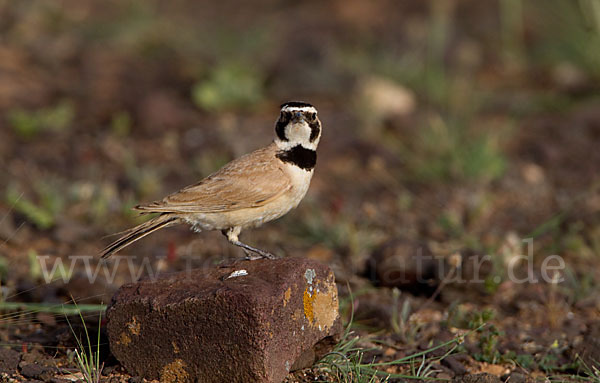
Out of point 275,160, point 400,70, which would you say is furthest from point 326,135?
point 275,160

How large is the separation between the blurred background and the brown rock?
3.57ft

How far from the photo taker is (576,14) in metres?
10.4

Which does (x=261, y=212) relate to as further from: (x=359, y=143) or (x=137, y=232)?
(x=359, y=143)

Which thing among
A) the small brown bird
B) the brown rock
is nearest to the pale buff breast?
the small brown bird

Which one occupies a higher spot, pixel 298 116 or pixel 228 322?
A: pixel 298 116

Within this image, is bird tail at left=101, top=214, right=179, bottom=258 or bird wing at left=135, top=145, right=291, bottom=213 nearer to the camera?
bird tail at left=101, top=214, right=179, bottom=258

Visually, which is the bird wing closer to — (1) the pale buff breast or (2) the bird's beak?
(1) the pale buff breast

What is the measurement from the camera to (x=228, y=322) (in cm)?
372

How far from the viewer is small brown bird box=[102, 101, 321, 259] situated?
4.75m

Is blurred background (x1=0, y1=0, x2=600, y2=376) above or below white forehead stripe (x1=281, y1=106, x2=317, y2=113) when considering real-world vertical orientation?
below

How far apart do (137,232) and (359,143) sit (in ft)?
15.2

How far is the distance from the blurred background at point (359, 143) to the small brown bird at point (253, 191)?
898 millimetres

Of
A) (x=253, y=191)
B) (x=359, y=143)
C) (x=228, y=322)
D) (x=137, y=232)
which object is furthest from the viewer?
(x=359, y=143)

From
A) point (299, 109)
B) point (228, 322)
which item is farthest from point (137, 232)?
point (299, 109)
